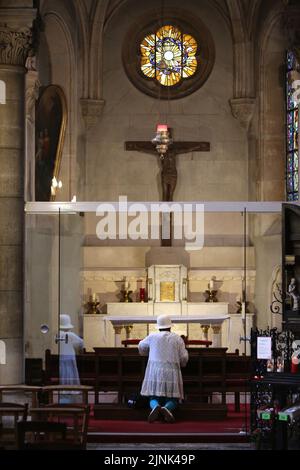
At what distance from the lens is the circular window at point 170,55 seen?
27.2 meters

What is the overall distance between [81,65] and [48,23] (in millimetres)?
1848

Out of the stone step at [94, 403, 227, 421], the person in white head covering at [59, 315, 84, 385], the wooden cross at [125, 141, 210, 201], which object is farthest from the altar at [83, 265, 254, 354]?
the wooden cross at [125, 141, 210, 201]

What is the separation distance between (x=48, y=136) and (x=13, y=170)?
6.52m

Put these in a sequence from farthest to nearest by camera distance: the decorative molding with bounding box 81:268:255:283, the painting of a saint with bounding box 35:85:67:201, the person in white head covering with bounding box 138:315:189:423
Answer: the decorative molding with bounding box 81:268:255:283 < the painting of a saint with bounding box 35:85:67:201 < the person in white head covering with bounding box 138:315:189:423

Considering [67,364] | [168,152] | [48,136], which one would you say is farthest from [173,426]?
[168,152]

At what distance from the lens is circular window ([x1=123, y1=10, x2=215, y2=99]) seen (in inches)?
1073

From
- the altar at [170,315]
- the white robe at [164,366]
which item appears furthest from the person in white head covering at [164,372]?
the altar at [170,315]

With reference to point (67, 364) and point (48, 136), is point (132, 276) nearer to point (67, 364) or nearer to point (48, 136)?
point (48, 136)

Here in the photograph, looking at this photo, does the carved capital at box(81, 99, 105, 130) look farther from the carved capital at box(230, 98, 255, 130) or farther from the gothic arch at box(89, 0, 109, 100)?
the carved capital at box(230, 98, 255, 130)

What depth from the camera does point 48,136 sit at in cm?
2455

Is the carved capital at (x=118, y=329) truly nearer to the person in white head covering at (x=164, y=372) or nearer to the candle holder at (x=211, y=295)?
the person in white head covering at (x=164, y=372)

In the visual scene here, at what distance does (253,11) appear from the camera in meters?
26.2

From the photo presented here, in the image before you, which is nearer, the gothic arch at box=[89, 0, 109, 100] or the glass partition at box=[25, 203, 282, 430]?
the glass partition at box=[25, 203, 282, 430]

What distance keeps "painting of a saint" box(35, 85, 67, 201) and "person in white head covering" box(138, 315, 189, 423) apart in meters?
7.45
